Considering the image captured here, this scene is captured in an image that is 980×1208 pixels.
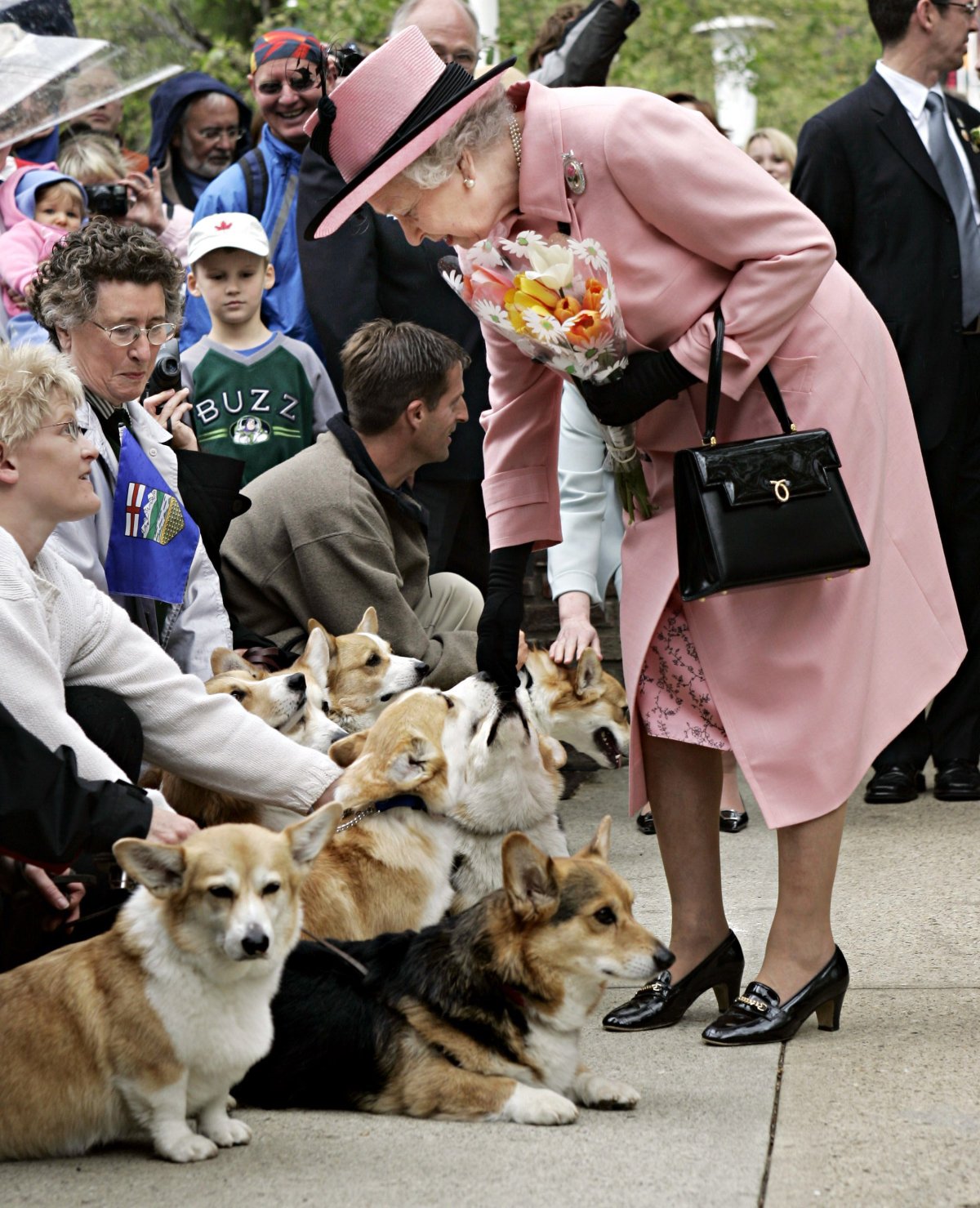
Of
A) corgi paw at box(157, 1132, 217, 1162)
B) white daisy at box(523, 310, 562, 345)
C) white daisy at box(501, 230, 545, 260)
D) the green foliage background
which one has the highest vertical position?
the green foliage background

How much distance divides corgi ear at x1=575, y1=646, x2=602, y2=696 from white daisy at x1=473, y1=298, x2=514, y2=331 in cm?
245

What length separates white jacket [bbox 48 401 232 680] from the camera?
4273 millimetres

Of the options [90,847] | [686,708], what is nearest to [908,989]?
[686,708]

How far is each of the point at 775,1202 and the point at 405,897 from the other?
151cm

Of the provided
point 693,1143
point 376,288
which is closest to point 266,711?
point 693,1143

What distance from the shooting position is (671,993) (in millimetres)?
3553

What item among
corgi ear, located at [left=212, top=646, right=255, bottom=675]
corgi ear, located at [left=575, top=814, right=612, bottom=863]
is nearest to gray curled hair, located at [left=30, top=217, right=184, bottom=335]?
corgi ear, located at [left=212, top=646, right=255, bottom=675]

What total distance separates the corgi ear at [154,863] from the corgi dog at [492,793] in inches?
54.9

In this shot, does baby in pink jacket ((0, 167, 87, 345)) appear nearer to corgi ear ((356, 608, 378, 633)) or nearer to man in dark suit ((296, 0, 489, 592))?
man in dark suit ((296, 0, 489, 592))

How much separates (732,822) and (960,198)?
2397 millimetres

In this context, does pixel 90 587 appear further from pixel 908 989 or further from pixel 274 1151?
pixel 908 989

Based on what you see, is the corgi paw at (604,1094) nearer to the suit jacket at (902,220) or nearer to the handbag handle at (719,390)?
the handbag handle at (719,390)

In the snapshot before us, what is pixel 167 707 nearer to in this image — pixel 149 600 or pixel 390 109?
Result: pixel 149 600

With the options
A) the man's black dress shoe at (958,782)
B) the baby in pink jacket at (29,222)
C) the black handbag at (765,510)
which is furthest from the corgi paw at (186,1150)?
the man's black dress shoe at (958,782)
